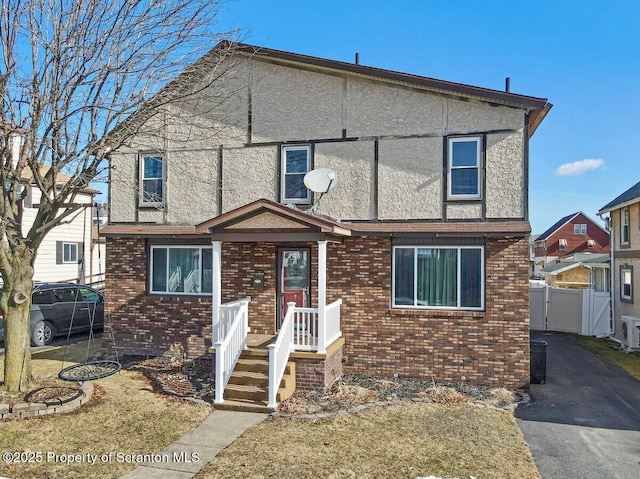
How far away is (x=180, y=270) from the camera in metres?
12.2

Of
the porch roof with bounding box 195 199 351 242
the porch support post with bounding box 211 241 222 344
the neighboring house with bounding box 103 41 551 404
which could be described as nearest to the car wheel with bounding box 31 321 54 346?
the neighboring house with bounding box 103 41 551 404

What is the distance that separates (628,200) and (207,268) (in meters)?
15.1

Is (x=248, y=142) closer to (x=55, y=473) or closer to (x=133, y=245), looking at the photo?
(x=133, y=245)

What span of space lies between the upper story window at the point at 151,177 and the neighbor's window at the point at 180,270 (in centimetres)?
130

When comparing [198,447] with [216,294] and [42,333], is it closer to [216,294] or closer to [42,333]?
[216,294]

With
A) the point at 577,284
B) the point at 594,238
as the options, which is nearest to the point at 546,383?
the point at 577,284

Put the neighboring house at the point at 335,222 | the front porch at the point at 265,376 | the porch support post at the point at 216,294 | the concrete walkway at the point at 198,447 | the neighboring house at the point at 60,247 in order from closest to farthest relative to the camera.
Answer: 1. the concrete walkway at the point at 198,447
2. the front porch at the point at 265,376
3. the porch support post at the point at 216,294
4. the neighboring house at the point at 335,222
5. the neighboring house at the point at 60,247

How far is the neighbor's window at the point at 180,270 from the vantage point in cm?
1197

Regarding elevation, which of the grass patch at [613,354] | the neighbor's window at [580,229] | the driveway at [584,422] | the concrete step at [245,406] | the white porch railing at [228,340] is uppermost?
the neighbor's window at [580,229]

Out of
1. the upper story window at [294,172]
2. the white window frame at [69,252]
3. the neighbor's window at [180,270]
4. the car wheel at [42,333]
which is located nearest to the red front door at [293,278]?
the upper story window at [294,172]

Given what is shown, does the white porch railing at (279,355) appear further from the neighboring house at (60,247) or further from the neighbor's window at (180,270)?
the neighboring house at (60,247)

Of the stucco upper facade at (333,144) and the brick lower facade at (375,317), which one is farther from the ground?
the stucco upper facade at (333,144)

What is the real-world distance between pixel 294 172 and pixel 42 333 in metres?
9.37

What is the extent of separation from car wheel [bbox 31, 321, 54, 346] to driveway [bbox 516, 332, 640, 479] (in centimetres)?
1319
